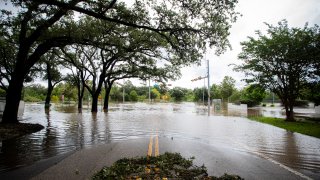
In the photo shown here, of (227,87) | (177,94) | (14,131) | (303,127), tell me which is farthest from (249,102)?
(177,94)

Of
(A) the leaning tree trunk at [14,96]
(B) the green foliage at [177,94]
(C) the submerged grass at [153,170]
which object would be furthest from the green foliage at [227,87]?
(C) the submerged grass at [153,170]

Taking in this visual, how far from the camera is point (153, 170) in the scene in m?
6.86

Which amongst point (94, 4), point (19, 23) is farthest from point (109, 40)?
point (94, 4)

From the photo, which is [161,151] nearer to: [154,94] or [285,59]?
[285,59]

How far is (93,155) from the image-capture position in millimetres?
9391

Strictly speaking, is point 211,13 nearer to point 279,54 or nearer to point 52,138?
point 52,138

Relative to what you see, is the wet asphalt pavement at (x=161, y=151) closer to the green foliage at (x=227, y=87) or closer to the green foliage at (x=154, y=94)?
the green foliage at (x=227, y=87)

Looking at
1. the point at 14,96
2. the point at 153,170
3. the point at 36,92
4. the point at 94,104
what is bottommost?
the point at 153,170

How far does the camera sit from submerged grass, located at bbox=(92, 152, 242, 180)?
633 centimetres

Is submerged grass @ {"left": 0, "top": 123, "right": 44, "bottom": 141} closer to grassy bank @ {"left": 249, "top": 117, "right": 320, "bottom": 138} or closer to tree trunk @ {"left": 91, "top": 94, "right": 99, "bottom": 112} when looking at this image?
grassy bank @ {"left": 249, "top": 117, "right": 320, "bottom": 138}

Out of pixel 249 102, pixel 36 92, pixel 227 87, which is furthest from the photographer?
pixel 36 92

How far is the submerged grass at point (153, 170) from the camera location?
249 inches

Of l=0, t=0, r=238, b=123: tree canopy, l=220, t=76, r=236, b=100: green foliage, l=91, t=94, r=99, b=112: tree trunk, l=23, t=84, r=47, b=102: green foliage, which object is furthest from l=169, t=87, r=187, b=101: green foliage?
l=0, t=0, r=238, b=123: tree canopy

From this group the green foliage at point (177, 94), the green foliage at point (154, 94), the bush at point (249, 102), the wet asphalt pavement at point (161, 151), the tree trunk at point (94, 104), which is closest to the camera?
the wet asphalt pavement at point (161, 151)
